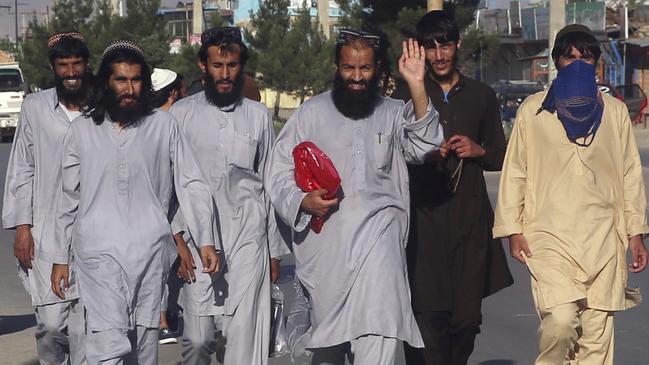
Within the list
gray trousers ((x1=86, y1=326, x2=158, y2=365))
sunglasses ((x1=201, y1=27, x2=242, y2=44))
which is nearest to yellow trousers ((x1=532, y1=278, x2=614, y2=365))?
gray trousers ((x1=86, y1=326, x2=158, y2=365))

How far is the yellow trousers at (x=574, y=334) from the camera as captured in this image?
5.59 m

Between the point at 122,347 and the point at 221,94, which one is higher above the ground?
the point at 221,94

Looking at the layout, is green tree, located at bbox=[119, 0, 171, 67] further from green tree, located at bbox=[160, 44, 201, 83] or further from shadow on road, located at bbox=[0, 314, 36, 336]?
shadow on road, located at bbox=[0, 314, 36, 336]

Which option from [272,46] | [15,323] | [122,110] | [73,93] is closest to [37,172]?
[73,93]

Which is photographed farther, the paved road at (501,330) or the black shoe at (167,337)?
the black shoe at (167,337)

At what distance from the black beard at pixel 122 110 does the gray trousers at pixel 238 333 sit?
3.54ft

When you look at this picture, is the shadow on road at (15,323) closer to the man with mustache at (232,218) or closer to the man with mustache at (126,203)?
the man with mustache at (232,218)

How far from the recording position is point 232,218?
629 cm

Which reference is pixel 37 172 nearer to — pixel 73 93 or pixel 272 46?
pixel 73 93

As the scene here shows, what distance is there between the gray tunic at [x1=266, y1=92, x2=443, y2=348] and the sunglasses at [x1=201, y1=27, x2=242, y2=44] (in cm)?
86

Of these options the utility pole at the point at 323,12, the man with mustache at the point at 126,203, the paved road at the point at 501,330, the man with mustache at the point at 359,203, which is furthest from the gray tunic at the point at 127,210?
the utility pole at the point at 323,12

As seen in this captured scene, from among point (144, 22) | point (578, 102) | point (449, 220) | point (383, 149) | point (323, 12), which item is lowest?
point (449, 220)

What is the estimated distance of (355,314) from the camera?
5562mm

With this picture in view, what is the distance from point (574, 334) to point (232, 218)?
173 cm
